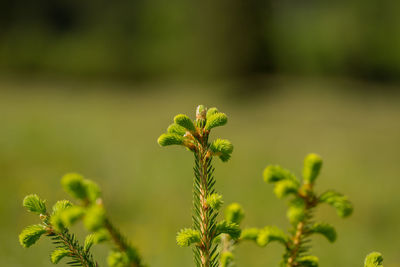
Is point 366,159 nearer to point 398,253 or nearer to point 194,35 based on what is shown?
point 398,253

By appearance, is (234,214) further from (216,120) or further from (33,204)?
(33,204)

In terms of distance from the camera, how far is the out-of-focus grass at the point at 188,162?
2.79 m

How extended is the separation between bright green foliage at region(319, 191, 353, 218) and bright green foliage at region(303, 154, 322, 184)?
4cm

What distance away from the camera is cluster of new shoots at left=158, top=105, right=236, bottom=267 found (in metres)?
0.80

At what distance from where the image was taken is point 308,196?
836 millimetres

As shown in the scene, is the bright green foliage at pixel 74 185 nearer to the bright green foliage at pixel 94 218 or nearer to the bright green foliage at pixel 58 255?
the bright green foliage at pixel 94 218

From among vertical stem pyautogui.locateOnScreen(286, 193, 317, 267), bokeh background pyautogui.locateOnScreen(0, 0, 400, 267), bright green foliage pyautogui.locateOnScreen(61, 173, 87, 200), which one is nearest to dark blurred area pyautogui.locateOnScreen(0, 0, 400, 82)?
bokeh background pyautogui.locateOnScreen(0, 0, 400, 267)

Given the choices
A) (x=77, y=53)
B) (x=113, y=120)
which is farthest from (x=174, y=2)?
(x=113, y=120)

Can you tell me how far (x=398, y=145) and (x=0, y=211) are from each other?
200 inches

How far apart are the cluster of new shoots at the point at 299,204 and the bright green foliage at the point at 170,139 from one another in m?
0.18

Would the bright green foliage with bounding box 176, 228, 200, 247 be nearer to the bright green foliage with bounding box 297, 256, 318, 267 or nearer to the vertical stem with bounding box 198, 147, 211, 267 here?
the vertical stem with bounding box 198, 147, 211, 267

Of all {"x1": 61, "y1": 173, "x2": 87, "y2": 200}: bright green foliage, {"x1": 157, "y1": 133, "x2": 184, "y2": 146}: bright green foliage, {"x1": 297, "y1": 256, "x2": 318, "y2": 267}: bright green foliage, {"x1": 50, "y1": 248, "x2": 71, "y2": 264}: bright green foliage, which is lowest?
{"x1": 50, "y1": 248, "x2": 71, "y2": 264}: bright green foliage

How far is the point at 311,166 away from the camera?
81cm

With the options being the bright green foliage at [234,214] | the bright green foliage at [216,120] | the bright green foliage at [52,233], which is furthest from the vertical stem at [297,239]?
the bright green foliage at [52,233]
